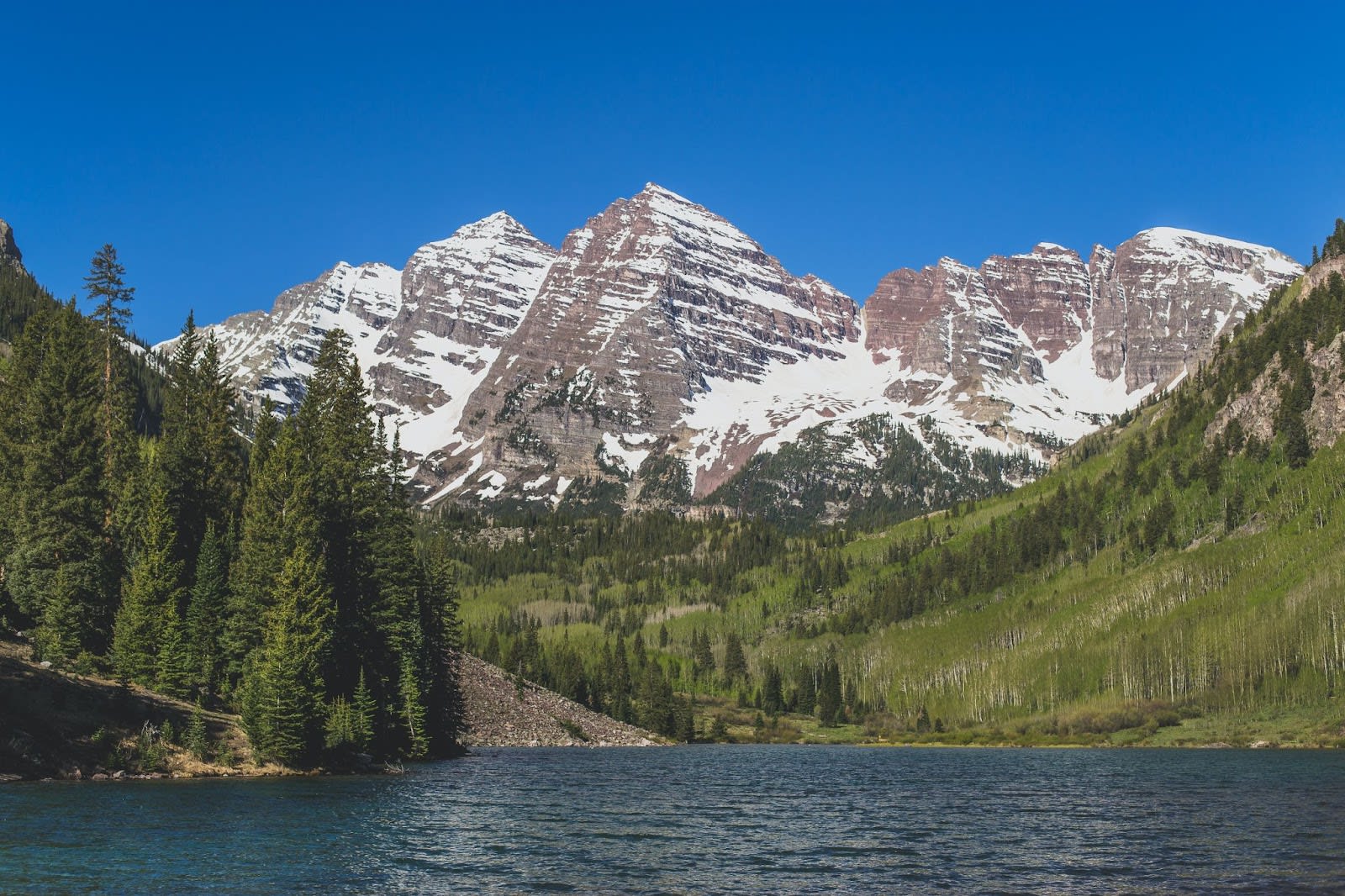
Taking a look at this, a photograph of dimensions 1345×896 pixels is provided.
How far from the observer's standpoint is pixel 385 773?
313 ft

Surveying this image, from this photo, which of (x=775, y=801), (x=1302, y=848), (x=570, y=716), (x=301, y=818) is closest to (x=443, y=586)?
(x=570, y=716)

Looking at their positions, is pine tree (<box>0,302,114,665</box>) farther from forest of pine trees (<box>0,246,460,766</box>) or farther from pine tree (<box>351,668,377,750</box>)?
pine tree (<box>351,668,377,750</box>)

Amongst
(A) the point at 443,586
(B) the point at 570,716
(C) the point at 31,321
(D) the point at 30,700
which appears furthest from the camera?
(B) the point at 570,716

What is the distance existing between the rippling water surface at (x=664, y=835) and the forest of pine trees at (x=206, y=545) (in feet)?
31.7

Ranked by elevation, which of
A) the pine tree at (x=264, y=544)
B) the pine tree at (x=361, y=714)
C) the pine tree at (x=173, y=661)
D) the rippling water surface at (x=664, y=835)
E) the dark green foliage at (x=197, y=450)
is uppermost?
the dark green foliage at (x=197, y=450)

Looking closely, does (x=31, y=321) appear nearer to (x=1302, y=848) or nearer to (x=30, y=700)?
(x=30, y=700)

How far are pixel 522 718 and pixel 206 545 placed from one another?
9167 cm

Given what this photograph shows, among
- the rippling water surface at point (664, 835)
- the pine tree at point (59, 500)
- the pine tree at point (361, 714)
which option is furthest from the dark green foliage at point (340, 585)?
the pine tree at point (59, 500)

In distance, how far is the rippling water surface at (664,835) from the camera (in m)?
45.9

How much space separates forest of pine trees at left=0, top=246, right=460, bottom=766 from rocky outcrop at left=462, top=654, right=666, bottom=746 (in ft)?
193

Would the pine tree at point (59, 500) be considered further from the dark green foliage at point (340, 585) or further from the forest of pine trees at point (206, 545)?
the dark green foliage at point (340, 585)

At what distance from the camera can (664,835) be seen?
62.0m

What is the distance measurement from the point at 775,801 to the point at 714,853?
2910 cm

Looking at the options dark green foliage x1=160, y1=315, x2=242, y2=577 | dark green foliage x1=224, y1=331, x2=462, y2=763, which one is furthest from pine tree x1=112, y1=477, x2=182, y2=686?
dark green foliage x1=224, y1=331, x2=462, y2=763
